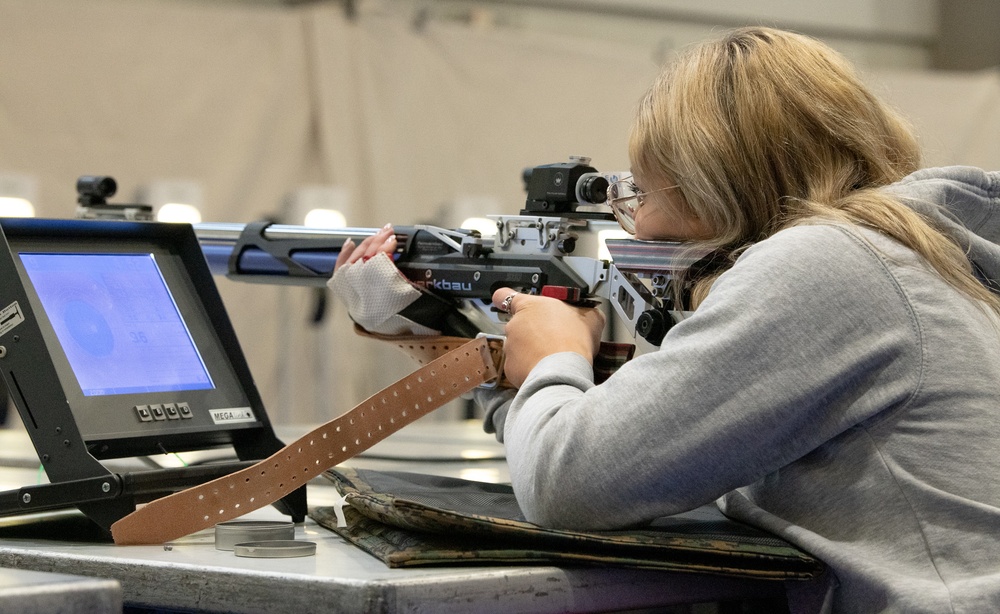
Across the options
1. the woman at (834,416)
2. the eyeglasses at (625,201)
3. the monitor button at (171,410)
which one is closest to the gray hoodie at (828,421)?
the woman at (834,416)

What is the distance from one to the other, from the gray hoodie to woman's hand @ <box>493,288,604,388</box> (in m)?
0.16

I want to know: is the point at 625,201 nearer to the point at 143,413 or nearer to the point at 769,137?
the point at 769,137

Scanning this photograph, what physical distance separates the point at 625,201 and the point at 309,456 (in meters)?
0.42

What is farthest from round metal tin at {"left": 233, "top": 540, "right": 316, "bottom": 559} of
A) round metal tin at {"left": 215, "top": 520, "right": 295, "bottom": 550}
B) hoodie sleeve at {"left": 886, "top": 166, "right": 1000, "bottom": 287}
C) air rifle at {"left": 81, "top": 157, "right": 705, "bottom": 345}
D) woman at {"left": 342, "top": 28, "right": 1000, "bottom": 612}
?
hoodie sleeve at {"left": 886, "top": 166, "right": 1000, "bottom": 287}

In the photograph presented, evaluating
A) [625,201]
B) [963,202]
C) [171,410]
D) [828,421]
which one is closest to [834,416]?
[828,421]

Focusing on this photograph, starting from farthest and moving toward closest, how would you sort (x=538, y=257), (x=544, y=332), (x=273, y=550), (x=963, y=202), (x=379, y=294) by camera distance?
(x=379, y=294) → (x=538, y=257) → (x=544, y=332) → (x=963, y=202) → (x=273, y=550)

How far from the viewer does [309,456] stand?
0.99 metres

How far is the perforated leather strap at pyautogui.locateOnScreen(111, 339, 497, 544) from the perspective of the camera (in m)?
0.91

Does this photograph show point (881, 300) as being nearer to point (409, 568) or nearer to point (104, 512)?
point (409, 568)

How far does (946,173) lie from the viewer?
966 millimetres

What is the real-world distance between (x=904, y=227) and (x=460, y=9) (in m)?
3.45

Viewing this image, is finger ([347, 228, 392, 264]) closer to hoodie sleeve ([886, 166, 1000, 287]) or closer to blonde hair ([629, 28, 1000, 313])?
blonde hair ([629, 28, 1000, 313])

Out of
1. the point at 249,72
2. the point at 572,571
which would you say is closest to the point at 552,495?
the point at 572,571

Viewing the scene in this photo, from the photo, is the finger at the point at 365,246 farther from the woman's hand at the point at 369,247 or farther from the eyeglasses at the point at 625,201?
the eyeglasses at the point at 625,201
